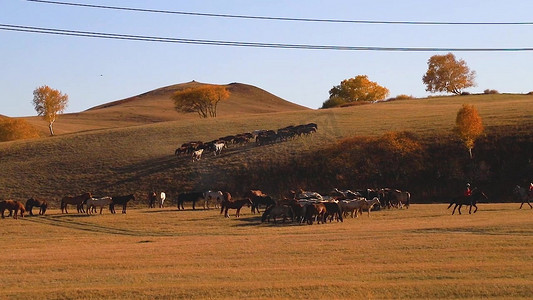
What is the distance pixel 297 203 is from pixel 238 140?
30.9 meters

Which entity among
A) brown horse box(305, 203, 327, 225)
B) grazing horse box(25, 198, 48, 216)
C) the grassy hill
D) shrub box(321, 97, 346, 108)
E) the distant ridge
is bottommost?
brown horse box(305, 203, 327, 225)

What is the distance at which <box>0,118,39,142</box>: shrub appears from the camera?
349 ft

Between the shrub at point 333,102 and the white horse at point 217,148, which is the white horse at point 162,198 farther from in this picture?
the shrub at point 333,102

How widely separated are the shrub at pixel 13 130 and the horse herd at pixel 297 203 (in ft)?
203

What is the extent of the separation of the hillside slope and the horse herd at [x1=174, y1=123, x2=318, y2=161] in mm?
62226

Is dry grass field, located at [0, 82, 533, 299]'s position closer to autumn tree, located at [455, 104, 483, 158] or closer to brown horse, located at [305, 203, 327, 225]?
brown horse, located at [305, 203, 327, 225]

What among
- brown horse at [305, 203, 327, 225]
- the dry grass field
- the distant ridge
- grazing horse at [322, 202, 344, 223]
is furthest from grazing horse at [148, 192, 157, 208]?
the distant ridge

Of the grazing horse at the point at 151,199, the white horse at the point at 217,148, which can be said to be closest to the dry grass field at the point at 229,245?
the white horse at the point at 217,148

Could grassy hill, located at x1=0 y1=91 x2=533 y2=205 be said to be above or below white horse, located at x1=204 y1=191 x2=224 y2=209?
above

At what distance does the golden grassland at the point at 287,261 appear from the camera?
54.0 ft

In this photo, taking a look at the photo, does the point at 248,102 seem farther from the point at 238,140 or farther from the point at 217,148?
the point at 217,148

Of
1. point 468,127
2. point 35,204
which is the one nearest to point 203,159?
point 35,204

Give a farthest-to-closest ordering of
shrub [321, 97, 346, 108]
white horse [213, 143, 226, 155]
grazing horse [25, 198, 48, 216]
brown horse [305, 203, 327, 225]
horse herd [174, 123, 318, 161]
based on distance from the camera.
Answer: shrub [321, 97, 346, 108]
white horse [213, 143, 226, 155]
horse herd [174, 123, 318, 161]
grazing horse [25, 198, 48, 216]
brown horse [305, 203, 327, 225]

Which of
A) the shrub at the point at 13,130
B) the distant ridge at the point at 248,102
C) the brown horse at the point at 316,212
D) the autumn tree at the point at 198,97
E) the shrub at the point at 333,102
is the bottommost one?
the brown horse at the point at 316,212
